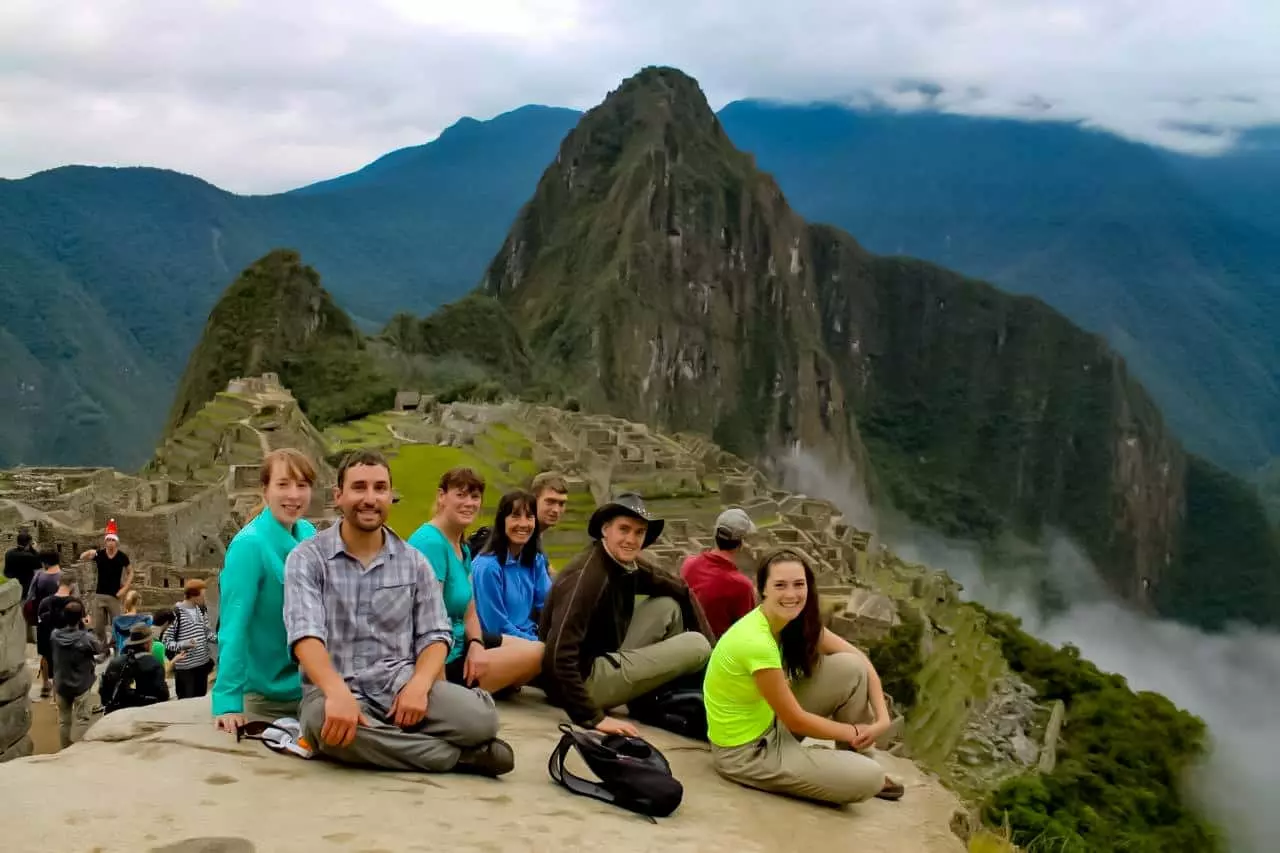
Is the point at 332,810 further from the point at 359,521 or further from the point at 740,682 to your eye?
the point at 740,682

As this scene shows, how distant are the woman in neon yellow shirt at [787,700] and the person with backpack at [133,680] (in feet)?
13.7

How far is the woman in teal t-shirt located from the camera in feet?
18.6

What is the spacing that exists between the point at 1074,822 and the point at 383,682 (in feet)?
55.9

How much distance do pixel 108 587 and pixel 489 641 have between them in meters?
6.68

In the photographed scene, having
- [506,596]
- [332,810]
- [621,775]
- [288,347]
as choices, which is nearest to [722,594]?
[506,596]

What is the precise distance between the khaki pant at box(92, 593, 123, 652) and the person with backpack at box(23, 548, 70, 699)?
83 cm

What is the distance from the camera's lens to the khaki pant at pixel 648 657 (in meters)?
6.09

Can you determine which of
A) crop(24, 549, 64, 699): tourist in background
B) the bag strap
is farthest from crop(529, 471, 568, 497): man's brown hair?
crop(24, 549, 64, 699): tourist in background

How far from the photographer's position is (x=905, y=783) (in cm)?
642

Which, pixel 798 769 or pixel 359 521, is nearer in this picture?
pixel 359 521

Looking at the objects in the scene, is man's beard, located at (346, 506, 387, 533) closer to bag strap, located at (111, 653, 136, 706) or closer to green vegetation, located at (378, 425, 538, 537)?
bag strap, located at (111, 653, 136, 706)

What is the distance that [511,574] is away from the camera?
22.1 ft

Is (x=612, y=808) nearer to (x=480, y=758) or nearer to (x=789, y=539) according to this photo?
(x=480, y=758)

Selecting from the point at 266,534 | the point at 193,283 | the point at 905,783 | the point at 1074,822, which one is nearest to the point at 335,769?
the point at 266,534
